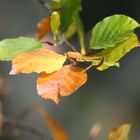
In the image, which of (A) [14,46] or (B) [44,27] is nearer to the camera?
(A) [14,46]

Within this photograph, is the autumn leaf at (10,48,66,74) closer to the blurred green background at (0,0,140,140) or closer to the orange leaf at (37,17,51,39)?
the orange leaf at (37,17,51,39)

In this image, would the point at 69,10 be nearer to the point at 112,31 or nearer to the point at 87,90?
the point at 112,31

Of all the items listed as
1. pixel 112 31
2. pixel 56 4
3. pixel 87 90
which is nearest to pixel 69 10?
pixel 56 4

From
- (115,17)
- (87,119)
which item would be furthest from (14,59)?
(87,119)

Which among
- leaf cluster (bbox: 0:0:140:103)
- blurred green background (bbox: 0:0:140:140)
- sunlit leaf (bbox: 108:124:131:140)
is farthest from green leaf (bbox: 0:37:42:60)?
blurred green background (bbox: 0:0:140:140)

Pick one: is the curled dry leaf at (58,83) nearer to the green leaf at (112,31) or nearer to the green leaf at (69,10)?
the green leaf at (112,31)

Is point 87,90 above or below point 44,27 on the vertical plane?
below
